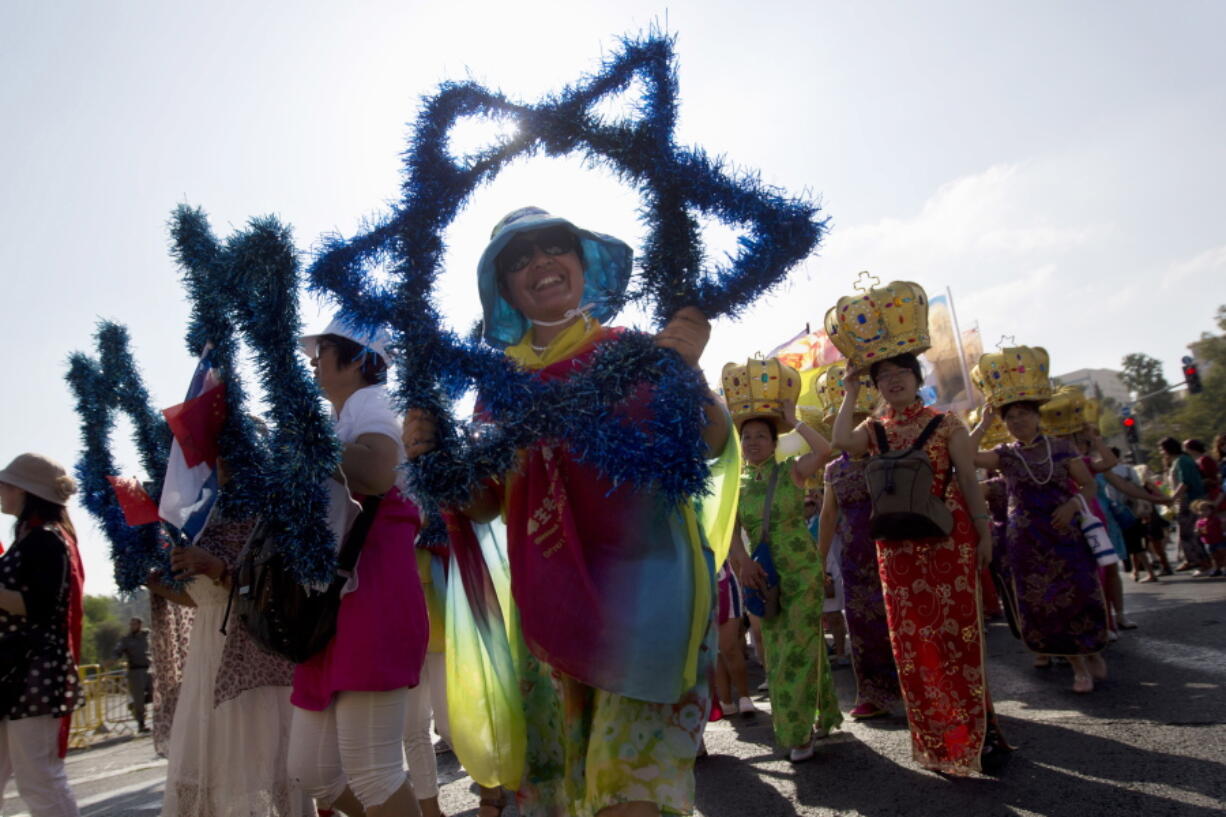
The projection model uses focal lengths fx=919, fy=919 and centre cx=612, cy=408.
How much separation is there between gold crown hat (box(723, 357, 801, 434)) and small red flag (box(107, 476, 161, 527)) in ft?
10.3

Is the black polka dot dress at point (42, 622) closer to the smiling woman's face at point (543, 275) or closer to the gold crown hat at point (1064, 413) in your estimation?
the smiling woman's face at point (543, 275)

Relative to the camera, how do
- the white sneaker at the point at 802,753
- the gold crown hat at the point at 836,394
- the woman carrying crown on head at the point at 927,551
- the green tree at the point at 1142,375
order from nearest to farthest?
the woman carrying crown on head at the point at 927,551, the white sneaker at the point at 802,753, the gold crown hat at the point at 836,394, the green tree at the point at 1142,375

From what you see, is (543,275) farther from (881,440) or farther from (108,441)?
(108,441)

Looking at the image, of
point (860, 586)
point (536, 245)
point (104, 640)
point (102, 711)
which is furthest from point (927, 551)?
point (104, 640)

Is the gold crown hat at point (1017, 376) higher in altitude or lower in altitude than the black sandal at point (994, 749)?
higher

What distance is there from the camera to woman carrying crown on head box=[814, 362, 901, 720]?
5.95 meters

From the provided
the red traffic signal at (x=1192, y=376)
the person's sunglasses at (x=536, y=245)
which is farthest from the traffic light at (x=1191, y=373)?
the person's sunglasses at (x=536, y=245)

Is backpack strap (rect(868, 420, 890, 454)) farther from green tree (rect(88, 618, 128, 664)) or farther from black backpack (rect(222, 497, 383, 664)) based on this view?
green tree (rect(88, 618, 128, 664))

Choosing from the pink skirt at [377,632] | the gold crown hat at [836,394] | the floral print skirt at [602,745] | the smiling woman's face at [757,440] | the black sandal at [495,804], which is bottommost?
the black sandal at [495,804]

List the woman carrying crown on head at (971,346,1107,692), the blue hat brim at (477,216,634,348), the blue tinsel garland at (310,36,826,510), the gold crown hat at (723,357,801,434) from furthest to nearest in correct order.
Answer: the woman carrying crown on head at (971,346,1107,692) < the gold crown hat at (723,357,801,434) < the blue hat brim at (477,216,634,348) < the blue tinsel garland at (310,36,826,510)

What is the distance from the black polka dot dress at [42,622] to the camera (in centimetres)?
439

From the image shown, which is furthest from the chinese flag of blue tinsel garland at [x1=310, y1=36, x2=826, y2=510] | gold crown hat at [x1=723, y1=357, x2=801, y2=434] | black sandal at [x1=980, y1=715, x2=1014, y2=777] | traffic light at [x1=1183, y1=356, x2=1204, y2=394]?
traffic light at [x1=1183, y1=356, x2=1204, y2=394]

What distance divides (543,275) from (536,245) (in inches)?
4.3

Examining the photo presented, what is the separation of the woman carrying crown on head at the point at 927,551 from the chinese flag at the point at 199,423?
3097mm
